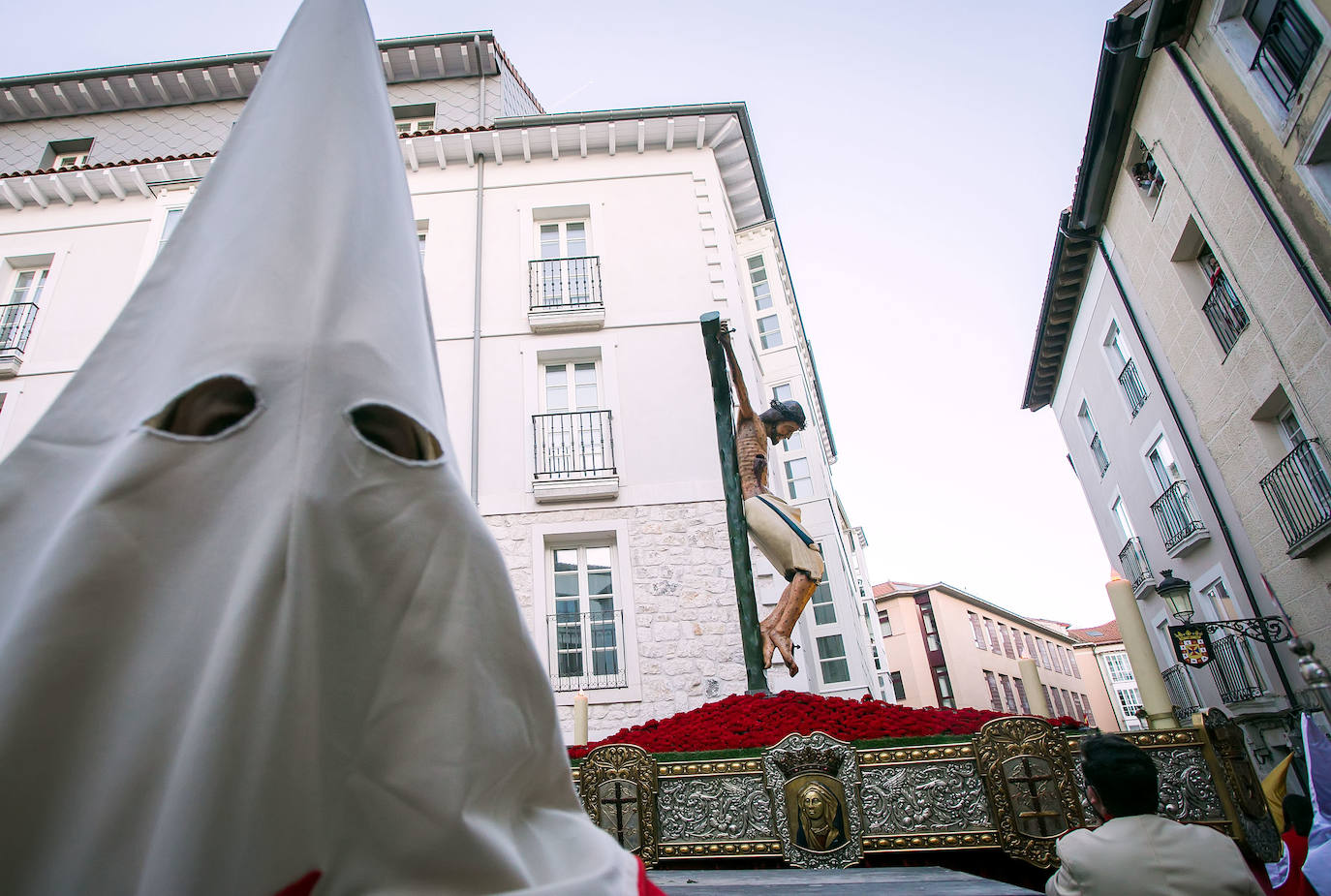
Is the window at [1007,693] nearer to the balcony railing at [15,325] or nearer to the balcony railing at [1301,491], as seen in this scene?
the balcony railing at [1301,491]

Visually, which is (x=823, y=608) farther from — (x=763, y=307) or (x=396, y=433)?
(x=396, y=433)

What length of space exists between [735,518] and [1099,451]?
597 inches

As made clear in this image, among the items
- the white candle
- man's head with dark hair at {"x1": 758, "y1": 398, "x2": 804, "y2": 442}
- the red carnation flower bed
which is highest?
man's head with dark hair at {"x1": 758, "y1": 398, "x2": 804, "y2": 442}

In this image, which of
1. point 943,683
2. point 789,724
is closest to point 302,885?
point 789,724

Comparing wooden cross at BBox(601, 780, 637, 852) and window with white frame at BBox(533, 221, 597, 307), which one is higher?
window with white frame at BBox(533, 221, 597, 307)

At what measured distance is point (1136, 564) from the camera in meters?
14.1

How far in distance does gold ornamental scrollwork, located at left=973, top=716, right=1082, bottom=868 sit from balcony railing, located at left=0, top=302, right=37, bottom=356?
12.8m

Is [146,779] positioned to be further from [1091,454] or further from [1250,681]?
[1091,454]

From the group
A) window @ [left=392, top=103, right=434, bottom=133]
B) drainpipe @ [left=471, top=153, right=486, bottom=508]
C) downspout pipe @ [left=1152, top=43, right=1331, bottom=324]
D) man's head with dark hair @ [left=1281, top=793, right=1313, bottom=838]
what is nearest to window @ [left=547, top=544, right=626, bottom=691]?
drainpipe @ [left=471, top=153, right=486, bottom=508]

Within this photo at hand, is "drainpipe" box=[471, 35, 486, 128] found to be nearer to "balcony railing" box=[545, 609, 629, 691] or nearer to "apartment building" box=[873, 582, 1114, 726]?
"balcony railing" box=[545, 609, 629, 691]

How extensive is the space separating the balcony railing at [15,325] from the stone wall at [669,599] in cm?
775

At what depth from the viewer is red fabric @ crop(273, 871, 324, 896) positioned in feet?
1.89

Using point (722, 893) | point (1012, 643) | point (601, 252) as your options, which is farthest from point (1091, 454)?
point (1012, 643)

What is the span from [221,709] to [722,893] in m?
1.10
